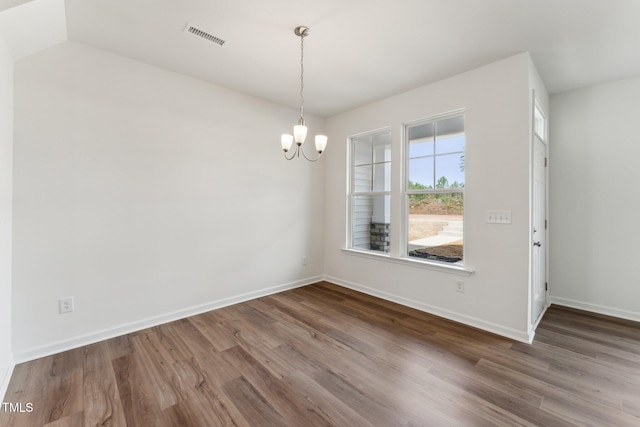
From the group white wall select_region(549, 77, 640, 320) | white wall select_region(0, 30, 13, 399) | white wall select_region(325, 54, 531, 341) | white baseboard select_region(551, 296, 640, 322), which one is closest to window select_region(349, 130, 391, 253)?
white wall select_region(325, 54, 531, 341)

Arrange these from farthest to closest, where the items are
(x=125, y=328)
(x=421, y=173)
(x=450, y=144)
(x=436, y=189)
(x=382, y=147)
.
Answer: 1. (x=382, y=147)
2. (x=421, y=173)
3. (x=436, y=189)
4. (x=450, y=144)
5. (x=125, y=328)

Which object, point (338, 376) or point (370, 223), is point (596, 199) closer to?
point (370, 223)

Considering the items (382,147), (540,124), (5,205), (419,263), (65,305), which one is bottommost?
(65,305)

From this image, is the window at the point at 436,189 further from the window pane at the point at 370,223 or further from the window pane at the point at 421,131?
the window pane at the point at 370,223

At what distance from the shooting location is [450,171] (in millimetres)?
3221

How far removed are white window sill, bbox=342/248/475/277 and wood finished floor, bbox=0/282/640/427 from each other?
1.88 feet

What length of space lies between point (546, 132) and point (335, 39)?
2.96m

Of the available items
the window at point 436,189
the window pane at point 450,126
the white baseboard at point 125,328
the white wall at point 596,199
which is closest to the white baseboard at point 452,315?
the window at point 436,189

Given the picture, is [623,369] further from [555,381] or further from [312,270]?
[312,270]

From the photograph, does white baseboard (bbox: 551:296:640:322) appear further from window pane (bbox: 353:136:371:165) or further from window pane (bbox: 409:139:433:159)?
window pane (bbox: 353:136:371:165)

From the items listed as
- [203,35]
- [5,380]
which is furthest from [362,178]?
[5,380]

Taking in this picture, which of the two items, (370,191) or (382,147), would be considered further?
(370,191)

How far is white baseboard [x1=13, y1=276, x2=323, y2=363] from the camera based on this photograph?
7.49 feet

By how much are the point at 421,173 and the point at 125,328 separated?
3.72 meters
